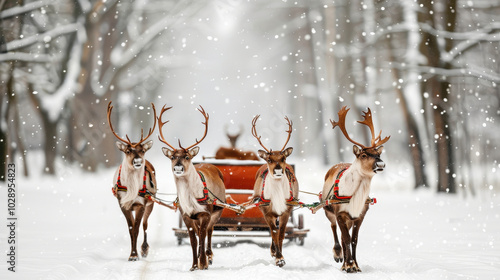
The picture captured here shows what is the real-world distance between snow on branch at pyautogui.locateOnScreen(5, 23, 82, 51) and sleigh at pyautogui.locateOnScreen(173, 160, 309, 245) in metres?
12.0

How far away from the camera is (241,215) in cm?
1156

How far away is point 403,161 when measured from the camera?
5150 centimetres

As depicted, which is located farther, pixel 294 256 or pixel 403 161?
pixel 403 161

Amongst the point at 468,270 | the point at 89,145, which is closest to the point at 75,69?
the point at 89,145

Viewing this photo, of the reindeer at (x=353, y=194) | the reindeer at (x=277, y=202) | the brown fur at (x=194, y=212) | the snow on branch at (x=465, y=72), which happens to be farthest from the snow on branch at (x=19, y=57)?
the reindeer at (x=353, y=194)

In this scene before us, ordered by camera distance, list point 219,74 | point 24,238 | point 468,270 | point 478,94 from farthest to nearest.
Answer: point 219,74 < point 478,94 < point 24,238 < point 468,270

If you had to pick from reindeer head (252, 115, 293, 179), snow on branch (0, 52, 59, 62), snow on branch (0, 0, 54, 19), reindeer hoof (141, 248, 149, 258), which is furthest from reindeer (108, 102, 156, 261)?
snow on branch (0, 0, 54, 19)

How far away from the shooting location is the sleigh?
11.4 metres

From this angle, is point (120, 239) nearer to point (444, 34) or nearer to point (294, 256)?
point (294, 256)

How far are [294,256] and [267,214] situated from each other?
164 cm

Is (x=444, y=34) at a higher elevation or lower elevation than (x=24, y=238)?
higher

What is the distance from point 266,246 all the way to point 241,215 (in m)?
1.02

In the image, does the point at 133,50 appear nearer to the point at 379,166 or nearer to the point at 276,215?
the point at 276,215

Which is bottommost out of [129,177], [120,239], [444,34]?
[120,239]
